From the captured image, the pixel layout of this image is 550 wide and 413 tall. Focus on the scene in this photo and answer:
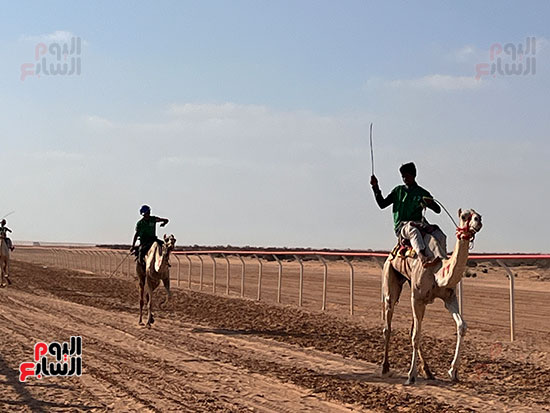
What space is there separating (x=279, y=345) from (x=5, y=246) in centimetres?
1555

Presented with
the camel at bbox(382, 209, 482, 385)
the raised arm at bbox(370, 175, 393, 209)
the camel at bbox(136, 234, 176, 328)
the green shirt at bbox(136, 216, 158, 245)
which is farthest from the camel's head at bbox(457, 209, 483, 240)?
the green shirt at bbox(136, 216, 158, 245)

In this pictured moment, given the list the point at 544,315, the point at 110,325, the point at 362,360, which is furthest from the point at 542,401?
the point at 544,315

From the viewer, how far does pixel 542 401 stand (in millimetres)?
8148

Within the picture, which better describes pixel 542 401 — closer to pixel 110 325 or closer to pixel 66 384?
pixel 66 384

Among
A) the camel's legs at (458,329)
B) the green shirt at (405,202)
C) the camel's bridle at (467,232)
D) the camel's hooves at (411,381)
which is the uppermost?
the green shirt at (405,202)

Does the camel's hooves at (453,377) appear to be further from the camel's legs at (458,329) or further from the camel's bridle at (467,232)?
the camel's bridle at (467,232)

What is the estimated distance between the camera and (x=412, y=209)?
952 cm

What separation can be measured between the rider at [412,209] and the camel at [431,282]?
0.22 meters

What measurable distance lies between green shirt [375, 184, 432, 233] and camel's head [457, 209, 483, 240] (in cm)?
105

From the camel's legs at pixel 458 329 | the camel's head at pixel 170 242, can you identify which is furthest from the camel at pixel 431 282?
the camel's head at pixel 170 242

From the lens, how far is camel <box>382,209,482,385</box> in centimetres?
839

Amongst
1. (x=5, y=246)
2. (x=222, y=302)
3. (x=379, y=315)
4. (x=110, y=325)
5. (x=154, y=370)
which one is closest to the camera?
(x=154, y=370)

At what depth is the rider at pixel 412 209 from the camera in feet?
29.8

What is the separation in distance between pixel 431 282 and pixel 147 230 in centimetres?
904
